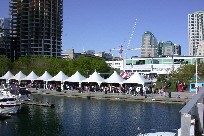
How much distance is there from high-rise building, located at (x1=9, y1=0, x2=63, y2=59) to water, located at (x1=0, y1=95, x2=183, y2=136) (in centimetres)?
13397

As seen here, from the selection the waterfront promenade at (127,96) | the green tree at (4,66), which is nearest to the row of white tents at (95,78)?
the waterfront promenade at (127,96)

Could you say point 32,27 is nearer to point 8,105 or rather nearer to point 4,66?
point 4,66

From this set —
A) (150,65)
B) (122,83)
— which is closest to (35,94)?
(122,83)

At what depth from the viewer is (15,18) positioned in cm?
18825

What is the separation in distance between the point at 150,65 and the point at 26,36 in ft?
231

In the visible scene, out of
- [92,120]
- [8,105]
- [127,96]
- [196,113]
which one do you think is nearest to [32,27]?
[127,96]

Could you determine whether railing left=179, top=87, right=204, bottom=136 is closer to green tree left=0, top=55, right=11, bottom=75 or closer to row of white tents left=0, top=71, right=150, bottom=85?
row of white tents left=0, top=71, right=150, bottom=85

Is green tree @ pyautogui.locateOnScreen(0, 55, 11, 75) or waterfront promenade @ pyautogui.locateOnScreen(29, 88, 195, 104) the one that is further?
green tree @ pyautogui.locateOnScreen(0, 55, 11, 75)

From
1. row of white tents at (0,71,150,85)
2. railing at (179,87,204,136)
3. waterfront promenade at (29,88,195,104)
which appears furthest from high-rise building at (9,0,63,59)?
railing at (179,87,204,136)

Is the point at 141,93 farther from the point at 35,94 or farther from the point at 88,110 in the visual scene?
the point at 35,94

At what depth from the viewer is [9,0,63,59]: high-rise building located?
184 m

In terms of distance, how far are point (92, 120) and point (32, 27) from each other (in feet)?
492

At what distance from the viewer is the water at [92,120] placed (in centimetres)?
3491

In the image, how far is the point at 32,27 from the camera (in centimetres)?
18362
